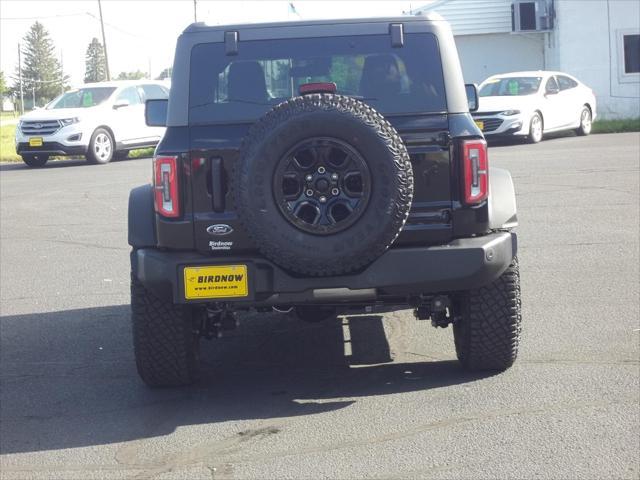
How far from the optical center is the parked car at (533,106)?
20.8 meters

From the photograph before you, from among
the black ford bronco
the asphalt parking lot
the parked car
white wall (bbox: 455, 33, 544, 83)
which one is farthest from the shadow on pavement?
white wall (bbox: 455, 33, 544, 83)

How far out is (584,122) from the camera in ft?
76.1

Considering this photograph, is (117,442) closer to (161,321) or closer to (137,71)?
(161,321)

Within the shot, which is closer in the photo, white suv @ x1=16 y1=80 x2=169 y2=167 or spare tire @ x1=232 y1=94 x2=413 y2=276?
spare tire @ x1=232 y1=94 x2=413 y2=276

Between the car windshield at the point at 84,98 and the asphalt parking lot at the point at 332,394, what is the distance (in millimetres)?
13886

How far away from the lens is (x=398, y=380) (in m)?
5.76

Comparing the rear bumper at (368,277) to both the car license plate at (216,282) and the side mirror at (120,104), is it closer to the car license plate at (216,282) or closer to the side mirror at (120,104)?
the car license plate at (216,282)

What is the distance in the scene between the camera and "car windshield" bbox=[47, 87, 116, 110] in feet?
74.9

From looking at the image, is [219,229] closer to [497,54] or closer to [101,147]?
[101,147]

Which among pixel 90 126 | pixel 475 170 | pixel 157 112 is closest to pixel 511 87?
pixel 90 126

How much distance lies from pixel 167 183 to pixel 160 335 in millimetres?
817

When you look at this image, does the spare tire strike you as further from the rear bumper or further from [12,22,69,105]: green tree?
[12,22,69,105]: green tree

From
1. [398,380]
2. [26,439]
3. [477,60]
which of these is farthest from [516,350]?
[477,60]

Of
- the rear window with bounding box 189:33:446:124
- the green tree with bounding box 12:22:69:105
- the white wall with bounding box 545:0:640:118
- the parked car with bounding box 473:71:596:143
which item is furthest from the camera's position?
the green tree with bounding box 12:22:69:105
